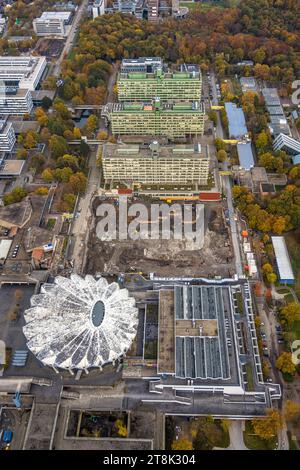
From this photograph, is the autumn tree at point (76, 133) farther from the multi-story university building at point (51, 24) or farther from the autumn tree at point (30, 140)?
the multi-story university building at point (51, 24)

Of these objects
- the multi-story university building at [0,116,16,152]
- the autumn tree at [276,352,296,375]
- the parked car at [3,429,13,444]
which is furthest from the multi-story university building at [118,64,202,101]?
the parked car at [3,429,13,444]

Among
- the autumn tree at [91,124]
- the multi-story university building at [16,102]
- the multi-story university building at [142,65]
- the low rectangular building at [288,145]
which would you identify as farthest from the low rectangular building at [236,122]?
the multi-story university building at [16,102]

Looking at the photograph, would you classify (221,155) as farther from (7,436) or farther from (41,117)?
(7,436)

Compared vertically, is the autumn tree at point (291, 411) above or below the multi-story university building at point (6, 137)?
below

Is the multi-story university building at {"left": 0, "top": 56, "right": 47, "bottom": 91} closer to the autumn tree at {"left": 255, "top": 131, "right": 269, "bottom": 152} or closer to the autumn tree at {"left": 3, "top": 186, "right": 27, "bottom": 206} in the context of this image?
the autumn tree at {"left": 3, "top": 186, "right": 27, "bottom": 206}

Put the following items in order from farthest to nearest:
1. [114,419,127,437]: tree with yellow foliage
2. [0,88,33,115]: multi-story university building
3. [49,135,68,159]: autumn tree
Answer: [0,88,33,115]: multi-story university building, [49,135,68,159]: autumn tree, [114,419,127,437]: tree with yellow foliage

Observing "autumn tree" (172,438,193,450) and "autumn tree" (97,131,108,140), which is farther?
"autumn tree" (97,131,108,140)

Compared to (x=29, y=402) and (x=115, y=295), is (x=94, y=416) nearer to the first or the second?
(x=29, y=402)
